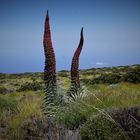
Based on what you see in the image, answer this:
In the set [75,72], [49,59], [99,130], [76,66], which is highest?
[49,59]

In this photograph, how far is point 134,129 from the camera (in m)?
5.90

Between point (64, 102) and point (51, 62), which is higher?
point (51, 62)

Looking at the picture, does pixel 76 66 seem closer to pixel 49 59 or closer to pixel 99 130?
pixel 49 59

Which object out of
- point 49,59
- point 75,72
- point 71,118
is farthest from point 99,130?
point 75,72

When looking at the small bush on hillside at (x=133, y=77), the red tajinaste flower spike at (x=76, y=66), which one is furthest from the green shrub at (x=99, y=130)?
the small bush on hillside at (x=133, y=77)

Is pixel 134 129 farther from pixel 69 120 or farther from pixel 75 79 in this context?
pixel 75 79

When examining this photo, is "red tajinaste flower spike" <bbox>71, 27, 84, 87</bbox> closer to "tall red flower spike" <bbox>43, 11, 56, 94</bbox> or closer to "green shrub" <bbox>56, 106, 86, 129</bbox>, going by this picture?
"tall red flower spike" <bbox>43, 11, 56, 94</bbox>

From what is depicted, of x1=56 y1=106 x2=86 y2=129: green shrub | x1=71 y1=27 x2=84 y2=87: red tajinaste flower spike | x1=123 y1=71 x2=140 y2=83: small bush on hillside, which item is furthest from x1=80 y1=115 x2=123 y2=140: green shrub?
x1=123 y1=71 x2=140 y2=83: small bush on hillside

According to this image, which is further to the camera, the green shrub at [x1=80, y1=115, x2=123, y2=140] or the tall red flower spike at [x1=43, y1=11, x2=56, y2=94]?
the tall red flower spike at [x1=43, y1=11, x2=56, y2=94]

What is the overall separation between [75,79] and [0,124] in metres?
2.00

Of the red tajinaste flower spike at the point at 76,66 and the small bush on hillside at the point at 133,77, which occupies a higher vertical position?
the red tajinaste flower spike at the point at 76,66

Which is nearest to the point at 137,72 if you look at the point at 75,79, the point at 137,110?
the point at 75,79

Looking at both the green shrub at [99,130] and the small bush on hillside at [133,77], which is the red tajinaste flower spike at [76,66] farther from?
the small bush on hillside at [133,77]

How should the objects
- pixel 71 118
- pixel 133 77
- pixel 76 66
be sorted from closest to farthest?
pixel 71 118 < pixel 76 66 < pixel 133 77
